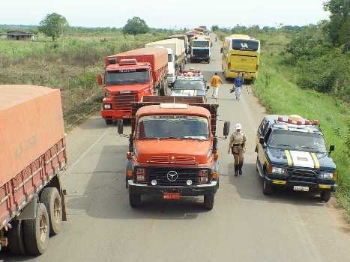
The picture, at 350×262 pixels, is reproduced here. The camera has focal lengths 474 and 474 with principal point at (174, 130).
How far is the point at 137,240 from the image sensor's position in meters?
9.99

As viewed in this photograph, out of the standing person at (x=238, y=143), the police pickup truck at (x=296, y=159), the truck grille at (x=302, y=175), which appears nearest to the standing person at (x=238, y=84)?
the police pickup truck at (x=296, y=159)

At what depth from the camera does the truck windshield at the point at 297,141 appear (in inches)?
533

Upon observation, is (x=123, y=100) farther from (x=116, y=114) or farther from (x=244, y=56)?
(x=244, y=56)

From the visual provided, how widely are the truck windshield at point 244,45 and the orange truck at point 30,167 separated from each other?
89.3 feet

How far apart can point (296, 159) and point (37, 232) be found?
7162 millimetres

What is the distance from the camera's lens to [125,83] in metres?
22.4

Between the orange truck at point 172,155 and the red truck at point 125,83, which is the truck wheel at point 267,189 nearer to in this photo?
the orange truck at point 172,155

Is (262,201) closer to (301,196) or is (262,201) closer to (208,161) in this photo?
(301,196)

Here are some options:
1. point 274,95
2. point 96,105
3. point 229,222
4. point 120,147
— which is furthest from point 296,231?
point 274,95

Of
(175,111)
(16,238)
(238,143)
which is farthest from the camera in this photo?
(238,143)

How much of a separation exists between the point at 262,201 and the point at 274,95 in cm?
2042

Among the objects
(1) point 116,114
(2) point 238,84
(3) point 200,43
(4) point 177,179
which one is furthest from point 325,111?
(3) point 200,43

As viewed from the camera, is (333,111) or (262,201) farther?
(333,111)

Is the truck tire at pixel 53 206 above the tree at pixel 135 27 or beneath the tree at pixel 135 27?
above
